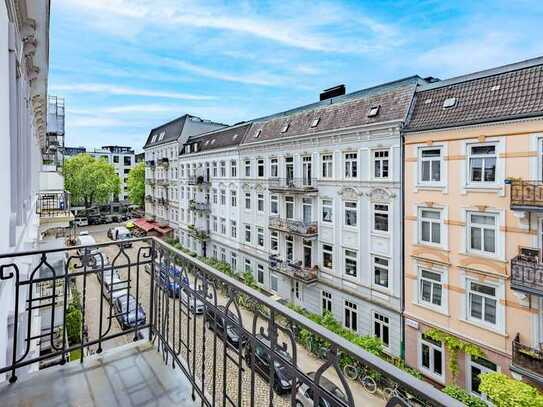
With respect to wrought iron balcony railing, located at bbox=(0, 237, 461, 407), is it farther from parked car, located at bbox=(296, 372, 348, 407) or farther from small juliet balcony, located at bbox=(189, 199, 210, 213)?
small juliet balcony, located at bbox=(189, 199, 210, 213)

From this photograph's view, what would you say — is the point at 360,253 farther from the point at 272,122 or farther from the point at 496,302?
the point at 272,122

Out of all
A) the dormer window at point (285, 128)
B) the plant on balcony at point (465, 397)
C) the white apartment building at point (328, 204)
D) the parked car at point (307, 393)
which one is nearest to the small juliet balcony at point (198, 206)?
the white apartment building at point (328, 204)

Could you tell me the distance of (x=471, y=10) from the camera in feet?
26.4

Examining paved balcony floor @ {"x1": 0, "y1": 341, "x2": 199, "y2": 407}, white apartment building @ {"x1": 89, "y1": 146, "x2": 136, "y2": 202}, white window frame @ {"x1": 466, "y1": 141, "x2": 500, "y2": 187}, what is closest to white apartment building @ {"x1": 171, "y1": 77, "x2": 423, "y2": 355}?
white window frame @ {"x1": 466, "y1": 141, "x2": 500, "y2": 187}

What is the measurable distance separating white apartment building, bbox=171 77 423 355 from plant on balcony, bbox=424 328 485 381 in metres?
1.28

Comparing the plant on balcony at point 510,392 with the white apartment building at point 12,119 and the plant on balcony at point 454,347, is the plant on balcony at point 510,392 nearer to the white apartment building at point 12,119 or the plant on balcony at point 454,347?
the plant on balcony at point 454,347

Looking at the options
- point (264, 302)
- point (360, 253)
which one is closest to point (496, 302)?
point (360, 253)

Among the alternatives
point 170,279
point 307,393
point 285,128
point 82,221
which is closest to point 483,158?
point 285,128

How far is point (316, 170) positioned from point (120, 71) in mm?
11064

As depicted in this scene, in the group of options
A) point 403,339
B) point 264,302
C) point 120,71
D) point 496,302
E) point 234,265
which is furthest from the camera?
point 234,265

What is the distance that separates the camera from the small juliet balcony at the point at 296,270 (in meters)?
12.6

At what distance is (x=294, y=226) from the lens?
42.7ft

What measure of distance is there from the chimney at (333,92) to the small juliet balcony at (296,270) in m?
7.52

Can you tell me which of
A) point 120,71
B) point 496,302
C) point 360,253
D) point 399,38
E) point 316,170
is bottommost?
point 496,302
